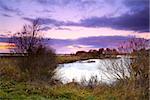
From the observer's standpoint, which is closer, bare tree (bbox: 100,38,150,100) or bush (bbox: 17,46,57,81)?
bare tree (bbox: 100,38,150,100)

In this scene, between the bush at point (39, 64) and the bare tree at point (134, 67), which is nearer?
the bare tree at point (134, 67)

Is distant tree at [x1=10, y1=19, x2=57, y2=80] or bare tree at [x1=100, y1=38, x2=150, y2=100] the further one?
distant tree at [x1=10, y1=19, x2=57, y2=80]

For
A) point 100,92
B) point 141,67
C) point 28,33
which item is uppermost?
point 28,33

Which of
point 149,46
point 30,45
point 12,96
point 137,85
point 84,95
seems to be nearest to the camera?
point 12,96

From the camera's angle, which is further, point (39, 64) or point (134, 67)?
point (39, 64)

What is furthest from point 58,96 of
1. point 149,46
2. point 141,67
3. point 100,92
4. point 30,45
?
point 30,45

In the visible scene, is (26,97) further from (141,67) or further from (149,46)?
(149,46)

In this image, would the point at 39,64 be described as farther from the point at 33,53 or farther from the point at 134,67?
the point at 134,67

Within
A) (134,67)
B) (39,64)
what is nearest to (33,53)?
(39,64)

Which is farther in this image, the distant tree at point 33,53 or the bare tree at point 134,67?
the distant tree at point 33,53

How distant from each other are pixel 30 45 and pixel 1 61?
7.45 feet

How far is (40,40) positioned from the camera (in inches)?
795

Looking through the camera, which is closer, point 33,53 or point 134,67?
point 134,67

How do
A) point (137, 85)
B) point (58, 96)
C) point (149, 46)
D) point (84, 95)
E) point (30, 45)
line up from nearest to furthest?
point (58, 96) → point (84, 95) → point (137, 85) → point (149, 46) → point (30, 45)
